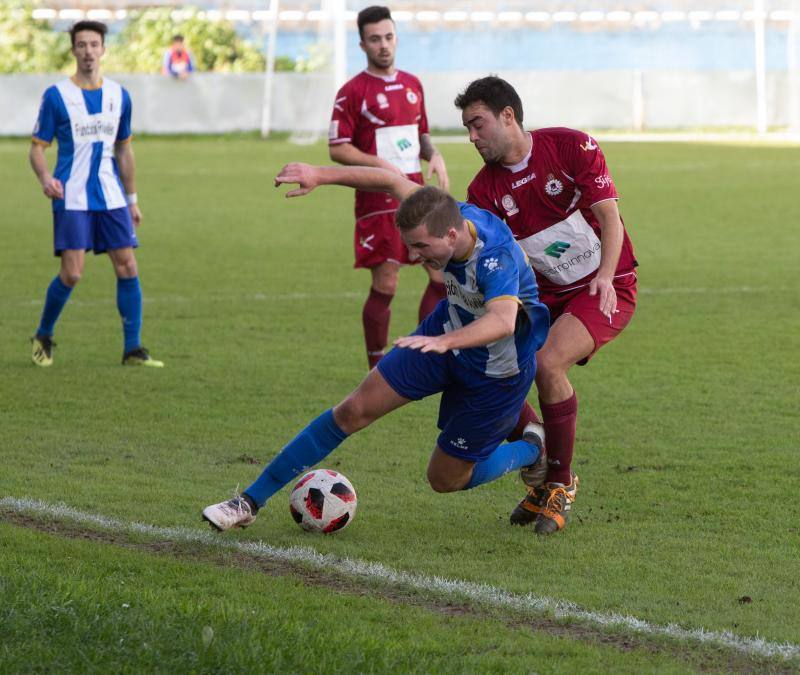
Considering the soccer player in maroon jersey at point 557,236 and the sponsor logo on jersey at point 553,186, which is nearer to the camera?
the soccer player in maroon jersey at point 557,236

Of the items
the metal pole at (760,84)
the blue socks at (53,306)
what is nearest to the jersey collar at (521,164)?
the blue socks at (53,306)

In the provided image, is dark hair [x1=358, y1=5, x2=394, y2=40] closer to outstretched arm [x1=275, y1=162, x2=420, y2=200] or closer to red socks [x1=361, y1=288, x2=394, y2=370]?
red socks [x1=361, y1=288, x2=394, y2=370]

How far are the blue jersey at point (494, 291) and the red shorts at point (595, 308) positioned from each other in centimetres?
48

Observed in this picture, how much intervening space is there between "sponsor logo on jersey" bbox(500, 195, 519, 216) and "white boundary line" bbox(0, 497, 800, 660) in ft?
5.48

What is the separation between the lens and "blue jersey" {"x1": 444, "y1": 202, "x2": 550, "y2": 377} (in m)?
4.71

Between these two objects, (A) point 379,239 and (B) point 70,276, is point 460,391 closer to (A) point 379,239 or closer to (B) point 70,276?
(A) point 379,239

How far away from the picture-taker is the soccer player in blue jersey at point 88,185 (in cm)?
879

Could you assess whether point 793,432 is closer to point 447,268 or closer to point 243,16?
point 447,268

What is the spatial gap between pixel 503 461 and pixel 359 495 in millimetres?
696

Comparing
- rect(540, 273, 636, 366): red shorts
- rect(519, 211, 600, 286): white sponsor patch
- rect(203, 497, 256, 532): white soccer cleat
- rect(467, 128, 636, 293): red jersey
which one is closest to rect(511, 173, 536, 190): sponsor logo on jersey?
rect(467, 128, 636, 293): red jersey

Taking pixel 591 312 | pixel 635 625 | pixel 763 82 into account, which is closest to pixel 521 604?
pixel 635 625

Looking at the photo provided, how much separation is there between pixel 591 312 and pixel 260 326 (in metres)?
5.06

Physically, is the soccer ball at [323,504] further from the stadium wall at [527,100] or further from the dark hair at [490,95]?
the stadium wall at [527,100]

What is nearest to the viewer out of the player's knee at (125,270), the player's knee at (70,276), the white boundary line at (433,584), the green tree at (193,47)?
the white boundary line at (433,584)
